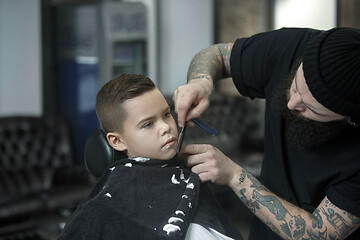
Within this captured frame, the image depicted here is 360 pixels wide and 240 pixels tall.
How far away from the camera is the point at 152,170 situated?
1283 mm

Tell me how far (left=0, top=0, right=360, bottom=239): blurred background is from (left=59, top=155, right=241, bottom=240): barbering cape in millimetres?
2075

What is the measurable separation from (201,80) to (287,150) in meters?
0.36

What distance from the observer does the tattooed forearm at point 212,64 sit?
1475mm

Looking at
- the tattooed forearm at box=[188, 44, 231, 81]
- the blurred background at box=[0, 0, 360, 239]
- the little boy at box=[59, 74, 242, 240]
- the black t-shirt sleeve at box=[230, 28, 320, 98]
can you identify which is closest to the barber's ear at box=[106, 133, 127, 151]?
the little boy at box=[59, 74, 242, 240]

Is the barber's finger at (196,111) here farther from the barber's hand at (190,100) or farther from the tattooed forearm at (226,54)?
the tattooed forearm at (226,54)

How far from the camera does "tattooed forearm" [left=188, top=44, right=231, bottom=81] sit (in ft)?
4.84

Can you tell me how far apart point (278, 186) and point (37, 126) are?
9.46ft

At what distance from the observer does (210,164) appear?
1241mm

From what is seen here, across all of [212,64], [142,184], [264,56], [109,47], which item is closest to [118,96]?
[142,184]

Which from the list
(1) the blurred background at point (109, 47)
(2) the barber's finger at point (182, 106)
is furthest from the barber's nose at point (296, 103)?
(1) the blurred background at point (109, 47)

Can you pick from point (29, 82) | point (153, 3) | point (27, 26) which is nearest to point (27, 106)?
point (29, 82)

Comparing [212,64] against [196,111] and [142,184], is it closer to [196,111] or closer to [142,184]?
[196,111]

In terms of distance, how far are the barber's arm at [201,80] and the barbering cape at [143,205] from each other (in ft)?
0.56

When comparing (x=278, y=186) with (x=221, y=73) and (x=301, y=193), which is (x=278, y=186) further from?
(x=221, y=73)
